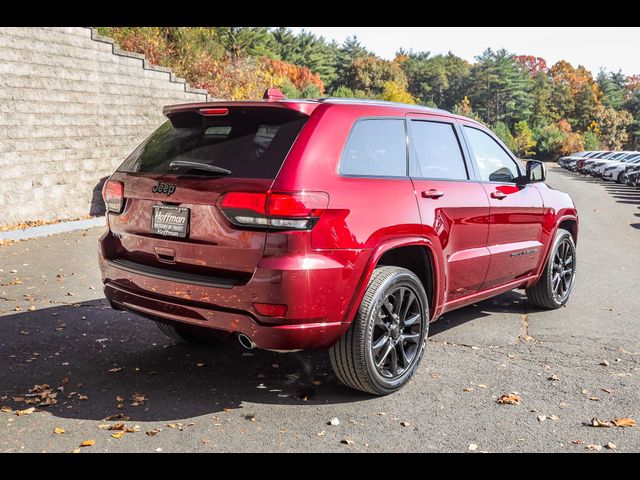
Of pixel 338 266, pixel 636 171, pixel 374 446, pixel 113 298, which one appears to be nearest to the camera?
pixel 374 446

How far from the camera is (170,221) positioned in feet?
13.2

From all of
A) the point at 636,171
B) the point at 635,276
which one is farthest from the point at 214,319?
the point at 636,171

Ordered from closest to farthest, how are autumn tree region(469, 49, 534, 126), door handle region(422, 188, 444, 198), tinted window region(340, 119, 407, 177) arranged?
1. tinted window region(340, 119, 407, 177)
2. door handle region(422, 188, 444, 198)
3. autumn tree region(469, 49, 534, 126)

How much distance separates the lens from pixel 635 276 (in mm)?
8461

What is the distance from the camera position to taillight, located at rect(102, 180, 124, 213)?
437 centimetres

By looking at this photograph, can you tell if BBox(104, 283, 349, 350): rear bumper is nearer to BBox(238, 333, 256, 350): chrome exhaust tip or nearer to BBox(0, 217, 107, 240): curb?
BBox(238, 333, 256, 350): chrome exhaust tip

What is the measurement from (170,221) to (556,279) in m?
4.26

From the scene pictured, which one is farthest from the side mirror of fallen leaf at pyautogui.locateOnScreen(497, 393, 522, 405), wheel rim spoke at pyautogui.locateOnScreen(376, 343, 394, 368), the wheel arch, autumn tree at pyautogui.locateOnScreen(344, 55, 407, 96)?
autumn tree at pyautogui.locateOnScreen(344, 55, 407, 96)

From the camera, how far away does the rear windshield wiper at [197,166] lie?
384cm

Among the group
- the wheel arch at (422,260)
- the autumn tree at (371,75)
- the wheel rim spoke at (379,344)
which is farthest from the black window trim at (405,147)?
the autumn tree at (371,75)

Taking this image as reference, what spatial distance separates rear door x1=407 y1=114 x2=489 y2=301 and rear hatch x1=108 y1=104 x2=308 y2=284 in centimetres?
113

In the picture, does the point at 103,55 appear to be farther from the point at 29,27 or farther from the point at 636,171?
the point at 636,171

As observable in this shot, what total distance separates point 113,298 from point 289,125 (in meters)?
1.72

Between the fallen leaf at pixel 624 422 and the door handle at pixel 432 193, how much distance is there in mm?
1819
